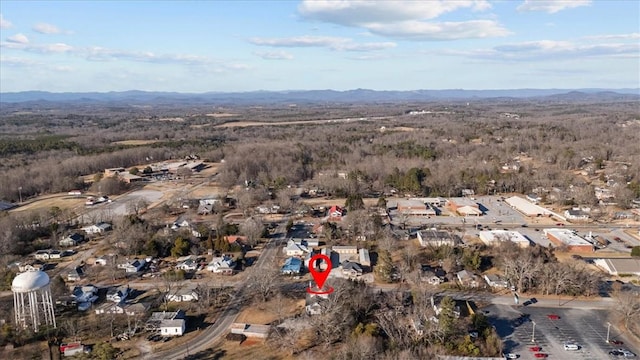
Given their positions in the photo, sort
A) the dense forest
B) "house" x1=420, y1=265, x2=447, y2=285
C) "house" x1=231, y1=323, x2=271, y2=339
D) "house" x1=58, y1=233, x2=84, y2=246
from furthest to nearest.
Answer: the dense forest < "house" x1=58, y1=233, x2=84, y2=246 < "house" x1=420, y1=265, x2=447, y2=285 < "house" x1=231, y1=323, x2=271, y2=339

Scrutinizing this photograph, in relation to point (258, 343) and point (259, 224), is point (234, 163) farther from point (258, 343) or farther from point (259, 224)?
point (258, 343)

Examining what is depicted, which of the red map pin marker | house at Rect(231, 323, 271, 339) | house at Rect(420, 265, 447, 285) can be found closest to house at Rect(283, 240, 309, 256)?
the red map pin marker

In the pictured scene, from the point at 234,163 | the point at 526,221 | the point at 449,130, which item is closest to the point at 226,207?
the point at 234,163

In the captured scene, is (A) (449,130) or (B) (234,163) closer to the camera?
(B) (234,163)

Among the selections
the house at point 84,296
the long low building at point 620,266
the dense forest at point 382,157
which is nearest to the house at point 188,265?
the house at point 84,296

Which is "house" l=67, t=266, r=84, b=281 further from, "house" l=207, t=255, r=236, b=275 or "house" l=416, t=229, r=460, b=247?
"house" l=416, t=229, r=460, b=247

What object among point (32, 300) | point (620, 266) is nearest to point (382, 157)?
point (620, 266)
